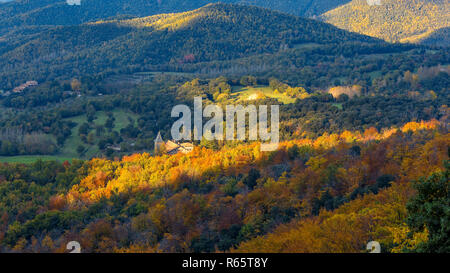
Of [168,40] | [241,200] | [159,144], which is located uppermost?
[168,40]

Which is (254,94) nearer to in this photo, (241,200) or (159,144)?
(159,144)

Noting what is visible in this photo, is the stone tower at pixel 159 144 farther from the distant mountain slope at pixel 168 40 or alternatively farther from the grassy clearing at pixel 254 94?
the distant mountain slope at pixel 168 40

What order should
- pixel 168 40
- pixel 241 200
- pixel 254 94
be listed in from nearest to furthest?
pixel 241 200 → pixel 254 94 → pixel 168 40

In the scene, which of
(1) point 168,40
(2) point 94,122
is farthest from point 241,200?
Answer: (1) point 168,40

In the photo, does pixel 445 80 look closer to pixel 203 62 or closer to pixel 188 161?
pixel 188 161

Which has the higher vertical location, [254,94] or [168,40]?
[168,40]

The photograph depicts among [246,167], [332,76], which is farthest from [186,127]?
[332,76]

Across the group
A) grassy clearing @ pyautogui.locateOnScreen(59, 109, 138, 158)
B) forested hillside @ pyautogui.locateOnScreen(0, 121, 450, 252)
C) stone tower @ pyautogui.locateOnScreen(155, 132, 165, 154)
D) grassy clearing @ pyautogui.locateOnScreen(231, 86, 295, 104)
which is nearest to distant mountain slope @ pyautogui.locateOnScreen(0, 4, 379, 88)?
grassy clearing @ pyautogui.locateOnScreen(231, 86, 295, 104)
